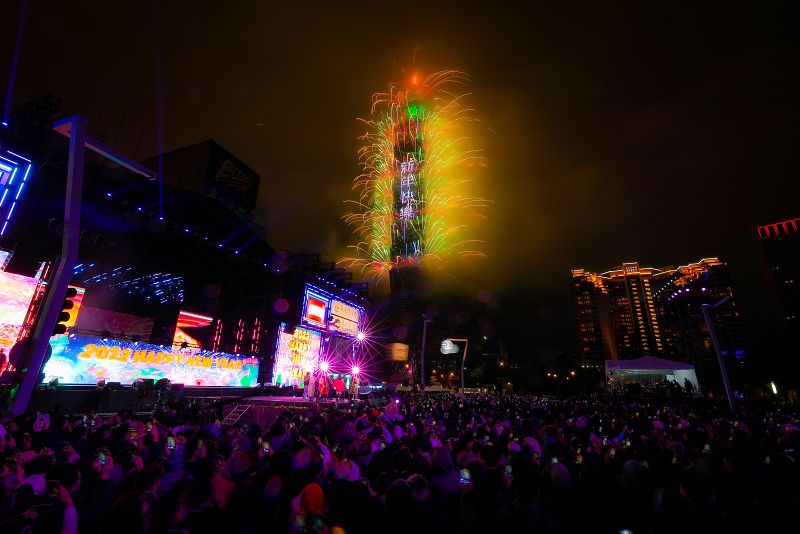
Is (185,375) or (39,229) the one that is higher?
(39,229)

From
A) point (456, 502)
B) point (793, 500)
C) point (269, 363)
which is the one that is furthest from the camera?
point (269, 363)

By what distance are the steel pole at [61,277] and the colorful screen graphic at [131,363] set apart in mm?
15364

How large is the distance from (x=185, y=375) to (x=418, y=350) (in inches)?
1997

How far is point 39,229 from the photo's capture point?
1994cm

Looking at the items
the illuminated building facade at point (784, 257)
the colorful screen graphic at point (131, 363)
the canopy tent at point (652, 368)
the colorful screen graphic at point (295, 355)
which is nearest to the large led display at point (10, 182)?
the colorful screen graphic at point (131, 363)

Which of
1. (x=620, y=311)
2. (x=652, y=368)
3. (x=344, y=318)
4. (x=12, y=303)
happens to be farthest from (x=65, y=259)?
(x=620, y=311)

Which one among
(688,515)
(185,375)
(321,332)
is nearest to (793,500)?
(688,515)

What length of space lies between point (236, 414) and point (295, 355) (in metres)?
17.5

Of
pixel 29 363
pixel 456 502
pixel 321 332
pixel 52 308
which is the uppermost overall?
pixel 321 332

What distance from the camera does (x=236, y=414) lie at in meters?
19.7

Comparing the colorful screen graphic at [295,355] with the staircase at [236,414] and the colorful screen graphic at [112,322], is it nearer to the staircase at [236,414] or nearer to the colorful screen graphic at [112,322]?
the colorful screen graphic at [112,322]

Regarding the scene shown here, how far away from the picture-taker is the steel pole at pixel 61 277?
7.18 metres

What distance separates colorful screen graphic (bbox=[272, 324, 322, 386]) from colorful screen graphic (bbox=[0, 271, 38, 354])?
59.5ft

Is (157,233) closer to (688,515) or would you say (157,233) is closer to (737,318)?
(688,515)
